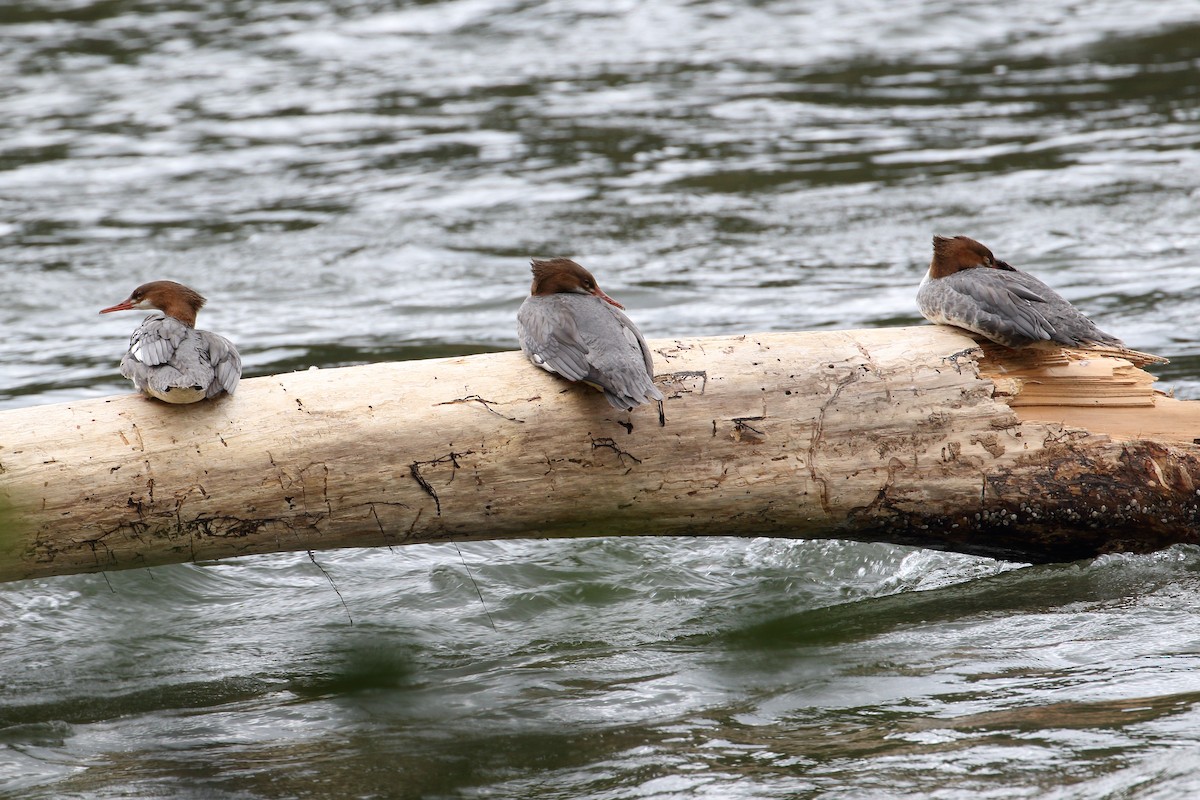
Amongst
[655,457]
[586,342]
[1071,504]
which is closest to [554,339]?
[586,342]

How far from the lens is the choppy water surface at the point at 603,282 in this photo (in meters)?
4.14

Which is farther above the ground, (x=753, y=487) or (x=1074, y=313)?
(x=1074, y=313)

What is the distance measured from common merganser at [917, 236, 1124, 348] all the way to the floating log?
0.31ft

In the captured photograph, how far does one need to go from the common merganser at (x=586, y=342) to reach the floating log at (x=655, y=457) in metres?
0.12

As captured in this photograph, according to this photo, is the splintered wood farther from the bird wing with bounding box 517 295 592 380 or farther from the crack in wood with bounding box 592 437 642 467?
the bird wing with bounding box 517 295 592 380

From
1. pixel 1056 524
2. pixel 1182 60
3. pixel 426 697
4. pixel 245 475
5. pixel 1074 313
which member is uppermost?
pixel 1182 60

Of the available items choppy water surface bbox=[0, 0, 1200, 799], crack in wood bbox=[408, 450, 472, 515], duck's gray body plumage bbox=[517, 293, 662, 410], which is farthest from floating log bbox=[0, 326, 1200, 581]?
choppy water surface bbox=[0, 0, 1200, 799]

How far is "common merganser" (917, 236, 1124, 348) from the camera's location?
16.3 ft

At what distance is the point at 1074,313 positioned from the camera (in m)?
5.06

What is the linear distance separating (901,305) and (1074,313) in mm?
3936

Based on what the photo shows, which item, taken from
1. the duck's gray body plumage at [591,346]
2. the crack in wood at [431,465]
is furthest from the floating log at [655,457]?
the duck's gray body plumage at [591,346]

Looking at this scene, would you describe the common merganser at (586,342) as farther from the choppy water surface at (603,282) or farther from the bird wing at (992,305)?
the bird wing at (992,305)

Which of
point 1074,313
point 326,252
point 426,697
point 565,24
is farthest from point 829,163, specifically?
point 426,697

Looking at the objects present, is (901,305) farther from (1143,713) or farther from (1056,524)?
(1143,713)
